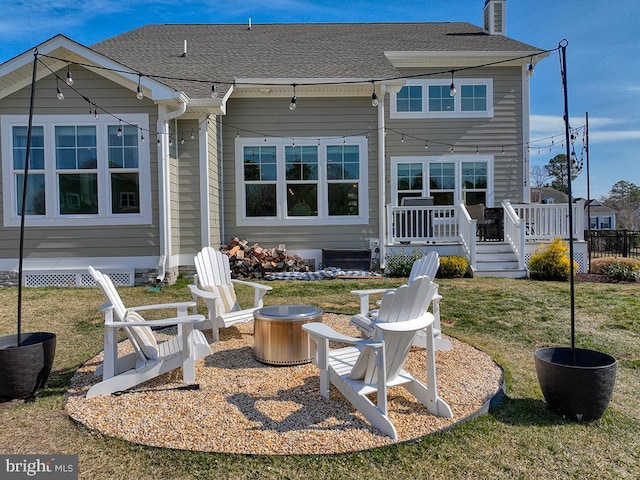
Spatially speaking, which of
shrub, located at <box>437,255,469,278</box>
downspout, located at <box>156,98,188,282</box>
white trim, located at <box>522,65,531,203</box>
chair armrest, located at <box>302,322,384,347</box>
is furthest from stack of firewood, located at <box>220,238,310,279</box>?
white trim, located at <box>522,65,531,203</box>

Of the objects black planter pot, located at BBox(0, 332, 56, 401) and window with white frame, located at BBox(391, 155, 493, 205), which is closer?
black planter pot, located at BBox(0, 332, 56, 401)

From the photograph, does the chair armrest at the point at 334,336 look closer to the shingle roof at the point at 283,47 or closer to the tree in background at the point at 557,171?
the shingle roof at the point at 283,47

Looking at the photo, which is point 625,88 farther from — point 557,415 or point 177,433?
point 177,433

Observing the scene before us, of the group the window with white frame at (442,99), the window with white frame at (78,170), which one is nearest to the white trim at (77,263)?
the window with white frame at (78,170)

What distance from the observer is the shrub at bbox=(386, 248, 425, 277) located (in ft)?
29.7

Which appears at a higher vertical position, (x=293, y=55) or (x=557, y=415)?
(x=293, y=55)

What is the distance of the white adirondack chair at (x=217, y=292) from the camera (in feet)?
15.2

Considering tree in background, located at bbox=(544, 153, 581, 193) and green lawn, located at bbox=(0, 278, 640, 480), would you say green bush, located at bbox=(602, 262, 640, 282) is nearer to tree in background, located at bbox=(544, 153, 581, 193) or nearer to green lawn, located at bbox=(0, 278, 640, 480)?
green lawn, located at bbox=(0, 278, 640, 480)

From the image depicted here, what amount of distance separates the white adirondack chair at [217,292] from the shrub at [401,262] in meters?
4.49

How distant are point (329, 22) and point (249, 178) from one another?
23.3 feet

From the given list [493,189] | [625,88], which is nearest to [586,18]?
[493,189]

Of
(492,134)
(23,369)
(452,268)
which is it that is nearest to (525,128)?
(492,134)

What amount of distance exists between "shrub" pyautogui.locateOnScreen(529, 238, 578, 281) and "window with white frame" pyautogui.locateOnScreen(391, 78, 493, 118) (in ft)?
15.6

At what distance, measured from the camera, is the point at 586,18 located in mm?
9711
